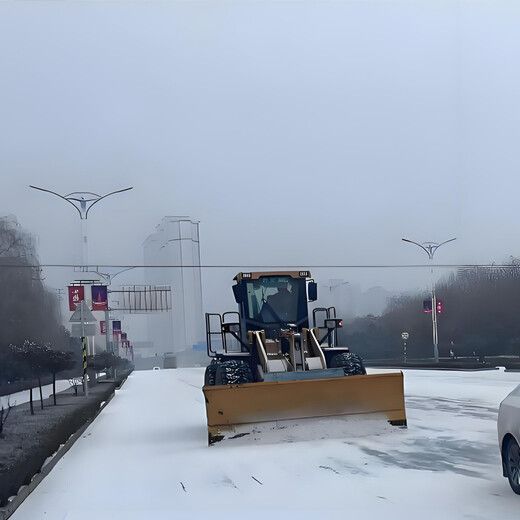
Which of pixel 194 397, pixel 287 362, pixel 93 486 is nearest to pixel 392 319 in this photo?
pixel 194 397

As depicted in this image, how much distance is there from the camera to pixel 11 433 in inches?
599

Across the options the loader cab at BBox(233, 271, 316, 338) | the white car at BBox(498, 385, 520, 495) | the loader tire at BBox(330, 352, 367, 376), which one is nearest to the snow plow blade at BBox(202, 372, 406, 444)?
the loader tire at BBox(330, 352, 367, 376)

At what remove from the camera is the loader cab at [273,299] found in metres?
17.2

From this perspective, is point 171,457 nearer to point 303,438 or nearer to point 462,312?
point 303,438

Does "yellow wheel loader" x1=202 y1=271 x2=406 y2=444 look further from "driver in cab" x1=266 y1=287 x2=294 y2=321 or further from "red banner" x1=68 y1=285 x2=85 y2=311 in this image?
"red banner" x1=68 y1=285 x2=85 y2=311

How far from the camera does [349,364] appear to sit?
15.9m

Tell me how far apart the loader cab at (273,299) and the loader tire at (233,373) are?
1767 millimetres

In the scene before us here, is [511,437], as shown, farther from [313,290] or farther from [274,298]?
[274,298]

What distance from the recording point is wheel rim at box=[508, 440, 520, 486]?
8.16 meters

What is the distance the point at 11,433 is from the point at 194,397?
48.3 feet

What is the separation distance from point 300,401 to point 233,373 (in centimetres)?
188

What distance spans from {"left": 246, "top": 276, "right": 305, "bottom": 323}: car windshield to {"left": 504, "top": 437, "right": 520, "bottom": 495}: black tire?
9.01 metres

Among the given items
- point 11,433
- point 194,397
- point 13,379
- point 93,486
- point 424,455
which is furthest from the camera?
point 13,379

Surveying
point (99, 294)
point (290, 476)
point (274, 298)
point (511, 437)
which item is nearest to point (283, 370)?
point (274, 298)
